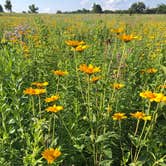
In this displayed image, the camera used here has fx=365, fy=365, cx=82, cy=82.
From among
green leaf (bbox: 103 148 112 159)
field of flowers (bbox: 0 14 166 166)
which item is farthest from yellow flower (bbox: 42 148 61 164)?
green leaf (bbox: 103 148 112 159)

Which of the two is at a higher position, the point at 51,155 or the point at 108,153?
the point at 51,155

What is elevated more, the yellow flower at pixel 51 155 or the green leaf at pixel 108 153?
the yellow flower at pixel 51 155

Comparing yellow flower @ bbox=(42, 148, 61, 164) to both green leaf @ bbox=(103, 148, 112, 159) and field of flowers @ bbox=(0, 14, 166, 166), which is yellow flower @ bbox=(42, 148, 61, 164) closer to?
field of flowers @ bbox=(0, 14, 166, 166)

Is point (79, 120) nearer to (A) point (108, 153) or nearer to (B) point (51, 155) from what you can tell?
(A) point (108, 153)

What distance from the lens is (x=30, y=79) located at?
3586mm

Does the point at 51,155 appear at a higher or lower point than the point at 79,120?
higher

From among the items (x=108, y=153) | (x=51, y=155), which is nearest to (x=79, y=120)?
(x=108, y=153)

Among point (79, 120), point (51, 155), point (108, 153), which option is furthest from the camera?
point (79, 120)

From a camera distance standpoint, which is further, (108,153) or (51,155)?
(108,153)

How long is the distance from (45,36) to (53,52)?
955 mm

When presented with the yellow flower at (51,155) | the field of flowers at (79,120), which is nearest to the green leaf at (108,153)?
the field of flowers at (79,120)

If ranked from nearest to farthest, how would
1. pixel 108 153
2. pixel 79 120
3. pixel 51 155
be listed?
pixel 51 155, pixel 108 153, pixel 79 120

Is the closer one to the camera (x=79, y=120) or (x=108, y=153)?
(x=108, y=153)

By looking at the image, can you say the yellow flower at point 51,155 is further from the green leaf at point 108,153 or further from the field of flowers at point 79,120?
the green leaf at point 108,153
